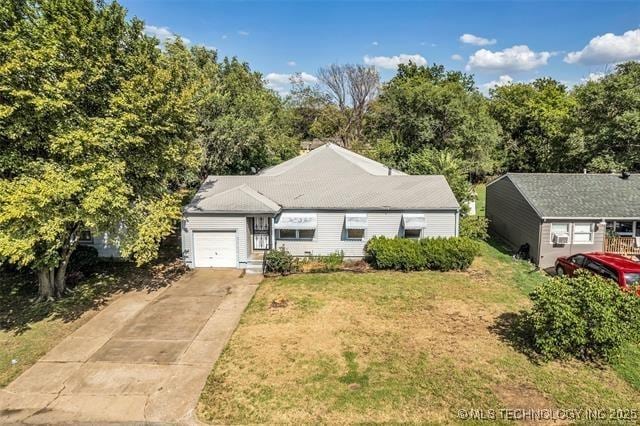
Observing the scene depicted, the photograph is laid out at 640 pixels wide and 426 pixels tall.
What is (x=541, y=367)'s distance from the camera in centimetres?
1088

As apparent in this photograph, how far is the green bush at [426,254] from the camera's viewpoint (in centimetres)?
1898

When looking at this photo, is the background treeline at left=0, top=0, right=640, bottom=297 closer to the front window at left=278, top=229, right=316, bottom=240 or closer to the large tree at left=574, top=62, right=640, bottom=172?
the front window at left=278, top=229, right=316, bottom=240

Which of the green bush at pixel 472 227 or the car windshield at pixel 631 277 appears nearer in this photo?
the car windshield at pixel 631 277

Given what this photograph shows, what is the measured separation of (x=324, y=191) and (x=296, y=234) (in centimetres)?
306

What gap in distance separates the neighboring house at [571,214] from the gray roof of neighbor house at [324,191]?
4.20m

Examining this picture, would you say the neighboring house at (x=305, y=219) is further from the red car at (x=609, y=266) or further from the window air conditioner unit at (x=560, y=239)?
the red car at (x=609, y=266)

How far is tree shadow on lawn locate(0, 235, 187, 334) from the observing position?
1452cm

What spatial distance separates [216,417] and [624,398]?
32.1 feet

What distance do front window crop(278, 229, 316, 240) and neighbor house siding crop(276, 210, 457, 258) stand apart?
167 millimetres

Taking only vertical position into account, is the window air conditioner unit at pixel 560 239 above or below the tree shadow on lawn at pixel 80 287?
above

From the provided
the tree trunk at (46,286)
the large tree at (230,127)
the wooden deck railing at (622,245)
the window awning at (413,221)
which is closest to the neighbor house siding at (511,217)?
the wooden deck railing at (622,245)

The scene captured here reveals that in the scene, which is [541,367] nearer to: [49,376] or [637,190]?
[49,376]

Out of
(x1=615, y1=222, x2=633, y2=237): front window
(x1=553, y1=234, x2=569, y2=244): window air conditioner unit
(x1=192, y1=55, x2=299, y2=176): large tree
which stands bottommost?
(x1=553, y1=234, x2=569, y2=244): window air conditioner unit

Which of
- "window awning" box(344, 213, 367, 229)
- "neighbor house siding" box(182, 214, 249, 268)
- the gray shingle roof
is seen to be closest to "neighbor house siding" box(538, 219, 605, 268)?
"window awning" box(344, 213, 367, 229)
